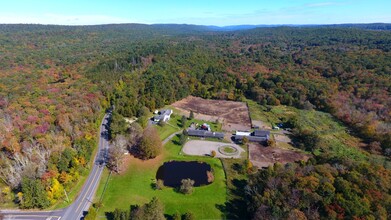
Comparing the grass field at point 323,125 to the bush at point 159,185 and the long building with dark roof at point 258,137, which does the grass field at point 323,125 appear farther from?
the bush at point 159,185

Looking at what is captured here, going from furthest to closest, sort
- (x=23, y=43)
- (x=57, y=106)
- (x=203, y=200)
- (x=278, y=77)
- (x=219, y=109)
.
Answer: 1. (x=23, y=43)
2. (x=278, y=77)
3. (x=219, y=109)
4. (x=57, y=106)
5. (x=203, y=200)

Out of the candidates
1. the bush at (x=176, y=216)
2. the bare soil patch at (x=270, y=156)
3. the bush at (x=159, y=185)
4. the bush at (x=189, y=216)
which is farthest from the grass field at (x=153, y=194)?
the bare soil patch at (x=270, y=156)

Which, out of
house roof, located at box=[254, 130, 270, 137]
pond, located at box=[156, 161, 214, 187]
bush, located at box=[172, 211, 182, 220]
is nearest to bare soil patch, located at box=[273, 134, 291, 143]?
house roof, located at box=[254, 130, 270, 137]

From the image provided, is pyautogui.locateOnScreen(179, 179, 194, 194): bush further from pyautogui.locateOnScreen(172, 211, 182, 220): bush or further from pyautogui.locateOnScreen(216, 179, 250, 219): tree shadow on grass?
pyautogui.locateOnScreen(172, 211, 182, 220): bush

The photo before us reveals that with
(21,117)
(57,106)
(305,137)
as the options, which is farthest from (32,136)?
(305,137)

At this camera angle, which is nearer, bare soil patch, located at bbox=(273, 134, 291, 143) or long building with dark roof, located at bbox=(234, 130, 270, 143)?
long building with dark roof, located at bbox=(234, 130, 270, 143)

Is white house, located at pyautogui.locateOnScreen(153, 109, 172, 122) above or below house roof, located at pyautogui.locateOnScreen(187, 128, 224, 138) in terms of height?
above

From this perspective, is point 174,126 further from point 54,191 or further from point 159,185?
point 54,191

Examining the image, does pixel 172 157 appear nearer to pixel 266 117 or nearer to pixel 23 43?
pixel 266 117
